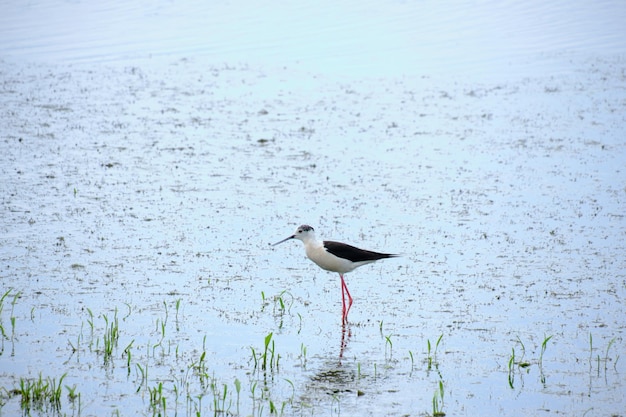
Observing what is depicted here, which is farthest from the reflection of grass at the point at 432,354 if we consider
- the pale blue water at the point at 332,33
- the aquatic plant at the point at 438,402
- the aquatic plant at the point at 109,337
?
the pale blue water at the point at 332,33

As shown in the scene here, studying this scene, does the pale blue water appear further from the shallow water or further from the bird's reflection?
the bird's reflection

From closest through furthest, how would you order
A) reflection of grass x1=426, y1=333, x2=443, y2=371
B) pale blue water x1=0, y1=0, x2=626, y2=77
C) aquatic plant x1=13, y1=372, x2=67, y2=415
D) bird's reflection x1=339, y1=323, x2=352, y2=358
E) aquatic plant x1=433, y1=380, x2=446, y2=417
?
aquatic plant x1=13, y1=372, x2=67, y2=415
aquatic plant x1=433, y1=380, x2=446, y2=417
reflection of grass x1=426, y1=333, x2=443, y2=371
bird's reflection x1=339, y1=323, x2=352, y2=358
pale blue water x1=0, y1=0, x2=626, y2=77

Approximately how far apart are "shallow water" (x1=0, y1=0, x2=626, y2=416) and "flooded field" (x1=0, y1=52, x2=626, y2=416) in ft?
0.10

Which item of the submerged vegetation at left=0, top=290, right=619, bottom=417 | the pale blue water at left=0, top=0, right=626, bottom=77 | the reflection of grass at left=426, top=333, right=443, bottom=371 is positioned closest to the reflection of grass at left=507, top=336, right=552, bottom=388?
the submerged vegetation at left=0, top=290, right=619, bottom=417

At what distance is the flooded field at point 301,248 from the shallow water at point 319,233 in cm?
3

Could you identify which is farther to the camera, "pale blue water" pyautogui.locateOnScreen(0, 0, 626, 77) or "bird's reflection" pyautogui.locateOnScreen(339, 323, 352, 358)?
"pale blue water" pyautogui.locateOnScreen(0, 0, 626, 77)

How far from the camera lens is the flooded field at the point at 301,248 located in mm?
6941

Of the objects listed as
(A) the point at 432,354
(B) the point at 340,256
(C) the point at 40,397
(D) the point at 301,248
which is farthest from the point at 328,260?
(C) the point at 40,397

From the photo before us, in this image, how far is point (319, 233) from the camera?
10383mm

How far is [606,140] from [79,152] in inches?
303

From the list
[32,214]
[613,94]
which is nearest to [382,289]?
[32,214]

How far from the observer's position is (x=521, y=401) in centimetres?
668

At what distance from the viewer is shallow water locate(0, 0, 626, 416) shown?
276 inches

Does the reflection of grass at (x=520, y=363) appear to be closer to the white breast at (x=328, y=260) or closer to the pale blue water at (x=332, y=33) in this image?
the white breast at (x=328, y=260)
